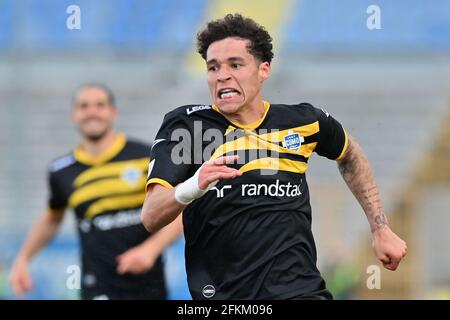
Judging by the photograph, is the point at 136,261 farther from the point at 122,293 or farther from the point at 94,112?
the point at 94,112

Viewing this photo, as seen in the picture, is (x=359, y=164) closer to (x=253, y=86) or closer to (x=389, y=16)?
(x=253, y=86)

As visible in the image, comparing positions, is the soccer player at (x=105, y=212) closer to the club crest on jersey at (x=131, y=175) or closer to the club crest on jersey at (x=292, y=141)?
the club crest on jersey at (x=131, y=175)

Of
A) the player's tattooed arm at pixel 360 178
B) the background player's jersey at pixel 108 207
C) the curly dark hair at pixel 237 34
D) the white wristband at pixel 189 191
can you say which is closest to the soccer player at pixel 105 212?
the background player's jersey at pixel 108 207

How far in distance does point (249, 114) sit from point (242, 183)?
37 cm

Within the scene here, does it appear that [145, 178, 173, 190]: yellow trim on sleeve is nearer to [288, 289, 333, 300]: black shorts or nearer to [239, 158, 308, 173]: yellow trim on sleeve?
[239, 158, 308, 173]: yellow trim on sleeve

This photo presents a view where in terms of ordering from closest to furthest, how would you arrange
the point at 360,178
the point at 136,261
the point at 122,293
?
the point at 360,178 < the point at 136,261 < the point at 122,293

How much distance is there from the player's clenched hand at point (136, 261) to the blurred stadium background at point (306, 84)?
7162 mm

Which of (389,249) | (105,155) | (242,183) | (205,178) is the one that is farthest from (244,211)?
(105,155)

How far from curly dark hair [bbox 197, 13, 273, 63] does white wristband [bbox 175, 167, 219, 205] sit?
858 millimetres

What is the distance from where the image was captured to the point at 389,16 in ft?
55.3

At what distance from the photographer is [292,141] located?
5344 millimetres

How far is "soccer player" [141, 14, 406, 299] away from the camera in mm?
5152

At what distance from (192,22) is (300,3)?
1878mm
